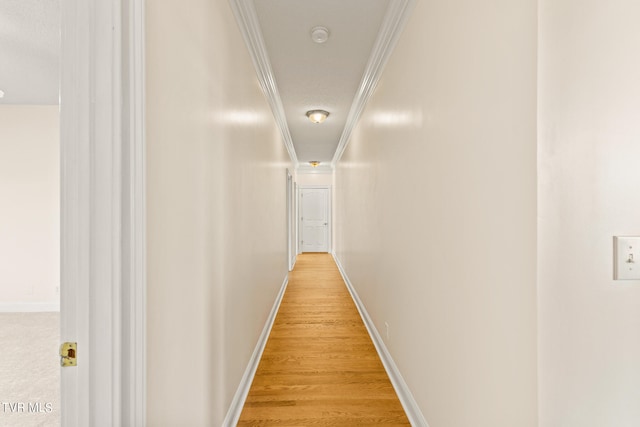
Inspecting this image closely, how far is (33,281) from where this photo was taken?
3.88 metres

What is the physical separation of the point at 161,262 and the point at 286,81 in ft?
9.14

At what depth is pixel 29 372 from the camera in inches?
92.6

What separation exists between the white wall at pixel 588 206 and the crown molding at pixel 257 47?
1762mm

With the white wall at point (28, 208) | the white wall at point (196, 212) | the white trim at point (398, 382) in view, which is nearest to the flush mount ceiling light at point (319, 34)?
the white wall at point (196, 212)

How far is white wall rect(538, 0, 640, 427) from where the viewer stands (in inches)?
28.4

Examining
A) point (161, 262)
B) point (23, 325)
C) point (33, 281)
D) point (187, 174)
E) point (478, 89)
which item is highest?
point (478, 89)

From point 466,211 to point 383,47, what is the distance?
176 centimetres

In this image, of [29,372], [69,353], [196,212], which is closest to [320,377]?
[196,212]

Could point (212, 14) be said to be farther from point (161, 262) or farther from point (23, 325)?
point (23, 325)

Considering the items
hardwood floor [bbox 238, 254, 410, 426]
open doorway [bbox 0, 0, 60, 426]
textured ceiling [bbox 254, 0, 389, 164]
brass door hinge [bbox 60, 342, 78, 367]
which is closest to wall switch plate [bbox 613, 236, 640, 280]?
brass door hinge [bbox 60, 342, 78, 367]

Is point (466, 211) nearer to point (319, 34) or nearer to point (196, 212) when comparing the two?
point (196, 212)

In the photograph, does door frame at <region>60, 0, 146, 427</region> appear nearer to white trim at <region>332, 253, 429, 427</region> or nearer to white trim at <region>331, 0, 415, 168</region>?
white trim at <region>332, 253, 429, 427</region>

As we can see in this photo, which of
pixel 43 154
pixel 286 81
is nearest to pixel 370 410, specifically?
pixel 286 81

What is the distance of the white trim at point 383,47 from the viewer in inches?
77.8
